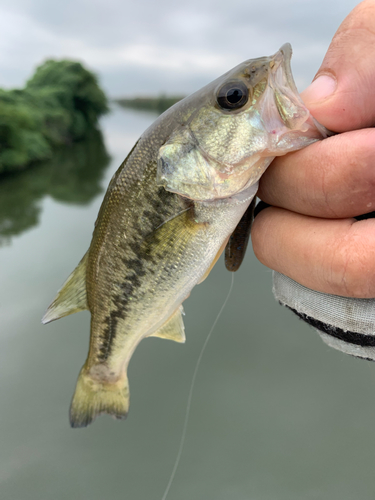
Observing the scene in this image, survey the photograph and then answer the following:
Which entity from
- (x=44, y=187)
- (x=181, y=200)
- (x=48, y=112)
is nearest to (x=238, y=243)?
(x=181, y=200)

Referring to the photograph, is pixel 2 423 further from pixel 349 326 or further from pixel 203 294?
pixel 349 326

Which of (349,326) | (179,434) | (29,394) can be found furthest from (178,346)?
(349,326)

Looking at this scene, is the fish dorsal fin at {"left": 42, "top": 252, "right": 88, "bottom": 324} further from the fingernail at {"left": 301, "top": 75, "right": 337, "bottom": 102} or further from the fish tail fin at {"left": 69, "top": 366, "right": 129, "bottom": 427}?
the fingernail at {"left": 301, "top": 75, "right": 337, "bottom": 102}

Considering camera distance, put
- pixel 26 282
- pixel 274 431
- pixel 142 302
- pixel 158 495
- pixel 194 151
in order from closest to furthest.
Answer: pixel 194 151, pixel 142 302, pixel 158 495, pixel 274 431, pixel 26 282

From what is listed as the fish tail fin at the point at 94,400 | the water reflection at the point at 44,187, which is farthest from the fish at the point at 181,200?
the water reflection at the point at 44,187

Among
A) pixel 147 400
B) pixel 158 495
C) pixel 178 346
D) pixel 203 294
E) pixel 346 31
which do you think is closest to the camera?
pixel 346 31

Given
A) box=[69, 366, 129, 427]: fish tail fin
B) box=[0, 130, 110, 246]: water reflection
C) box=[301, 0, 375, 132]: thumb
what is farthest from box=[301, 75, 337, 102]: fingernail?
box=[0, 130, 110, 246]: water reflection
